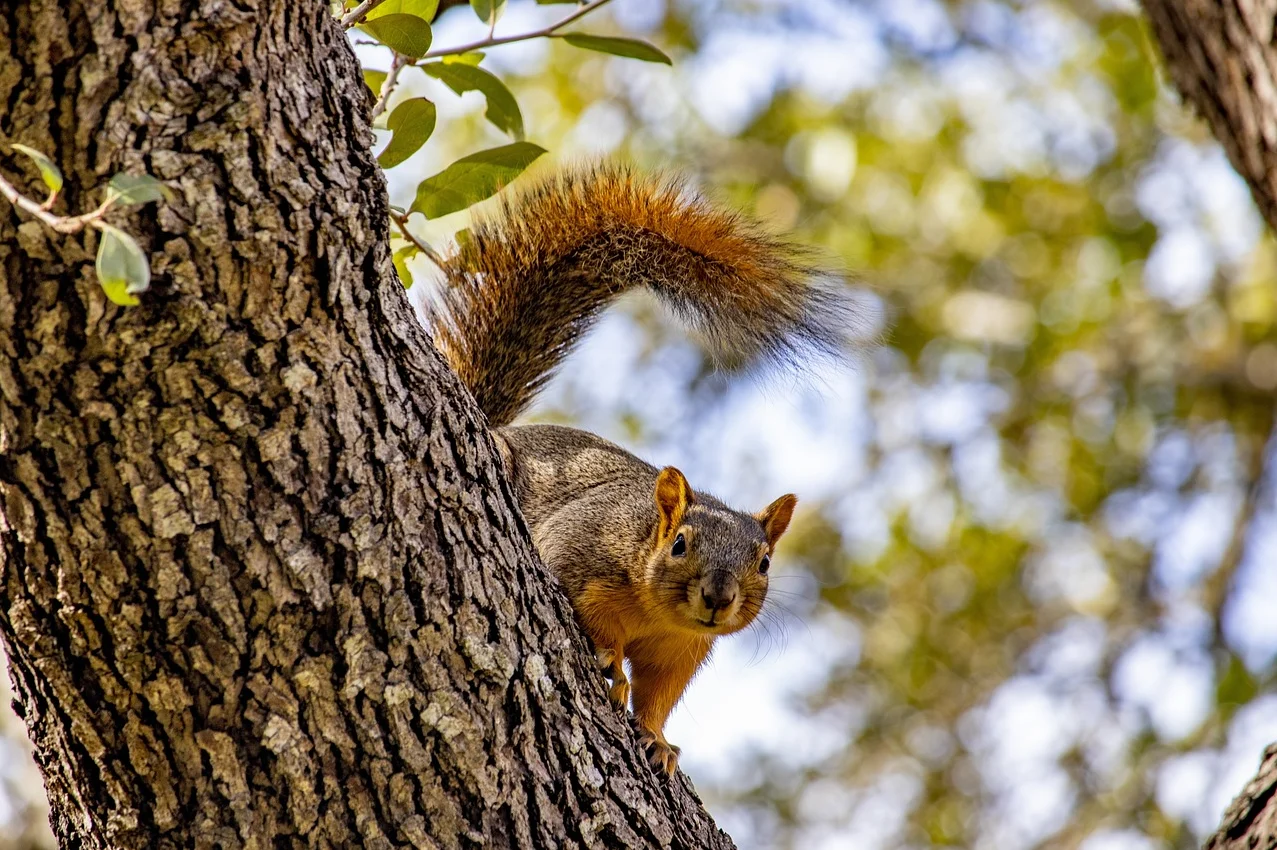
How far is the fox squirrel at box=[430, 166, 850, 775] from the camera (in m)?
2.79

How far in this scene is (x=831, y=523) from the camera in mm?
6824

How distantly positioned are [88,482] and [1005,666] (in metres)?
5.80

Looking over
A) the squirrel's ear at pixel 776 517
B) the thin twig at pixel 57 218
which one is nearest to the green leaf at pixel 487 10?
the thin twig at pixel 57 218

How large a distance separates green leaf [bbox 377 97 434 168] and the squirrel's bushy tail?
44cm

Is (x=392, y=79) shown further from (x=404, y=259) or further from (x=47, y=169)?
(x=47, y=169)

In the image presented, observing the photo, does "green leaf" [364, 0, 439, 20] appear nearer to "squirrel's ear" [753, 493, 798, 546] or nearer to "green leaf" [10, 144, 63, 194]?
"green leaf" [10, 144, 63, 194]

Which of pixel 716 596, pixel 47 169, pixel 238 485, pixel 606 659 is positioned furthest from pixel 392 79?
pixel 716 596

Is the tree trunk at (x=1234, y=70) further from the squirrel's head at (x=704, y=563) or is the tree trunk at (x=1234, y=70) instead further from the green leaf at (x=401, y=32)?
the green leaf at (x=401, y=32)

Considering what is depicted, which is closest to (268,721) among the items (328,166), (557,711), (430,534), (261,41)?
(430,534)

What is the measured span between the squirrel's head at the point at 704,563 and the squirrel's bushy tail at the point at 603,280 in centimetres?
46

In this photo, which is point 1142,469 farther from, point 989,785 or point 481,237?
point 481,237

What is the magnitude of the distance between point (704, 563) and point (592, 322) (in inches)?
27.4

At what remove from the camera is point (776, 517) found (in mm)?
3465

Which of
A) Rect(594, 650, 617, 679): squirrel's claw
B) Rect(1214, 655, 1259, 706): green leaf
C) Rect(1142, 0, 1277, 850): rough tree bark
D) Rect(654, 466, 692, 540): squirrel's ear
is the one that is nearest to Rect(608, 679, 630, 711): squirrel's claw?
Rect(594, 650, 617, 679): squirrel's claw
